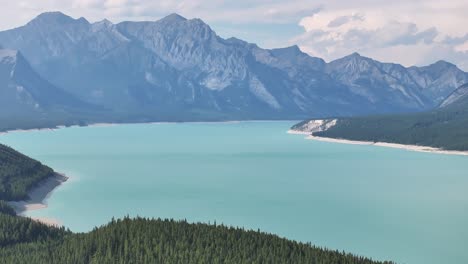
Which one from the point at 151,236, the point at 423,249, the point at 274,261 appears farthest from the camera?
the point at 423,249

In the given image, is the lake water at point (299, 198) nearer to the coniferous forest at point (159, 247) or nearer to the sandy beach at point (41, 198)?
the sandy beach at point (41, 198)

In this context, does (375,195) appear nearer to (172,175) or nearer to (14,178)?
(172,175)

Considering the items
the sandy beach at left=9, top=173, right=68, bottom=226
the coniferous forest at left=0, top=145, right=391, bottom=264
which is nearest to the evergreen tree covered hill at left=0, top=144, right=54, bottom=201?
the sandy beach at left=9, top=173, right=68, bottom=226

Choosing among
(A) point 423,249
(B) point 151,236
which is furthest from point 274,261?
(A) point 423,249

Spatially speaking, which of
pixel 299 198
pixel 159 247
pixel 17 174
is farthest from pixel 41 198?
pixel 159 247

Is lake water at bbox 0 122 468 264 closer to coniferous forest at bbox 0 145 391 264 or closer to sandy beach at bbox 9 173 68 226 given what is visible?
sandy beach at bbox 9 173 68 226

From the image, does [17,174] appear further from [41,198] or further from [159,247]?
[159,247]

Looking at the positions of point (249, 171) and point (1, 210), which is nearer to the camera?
point (1, 210)
